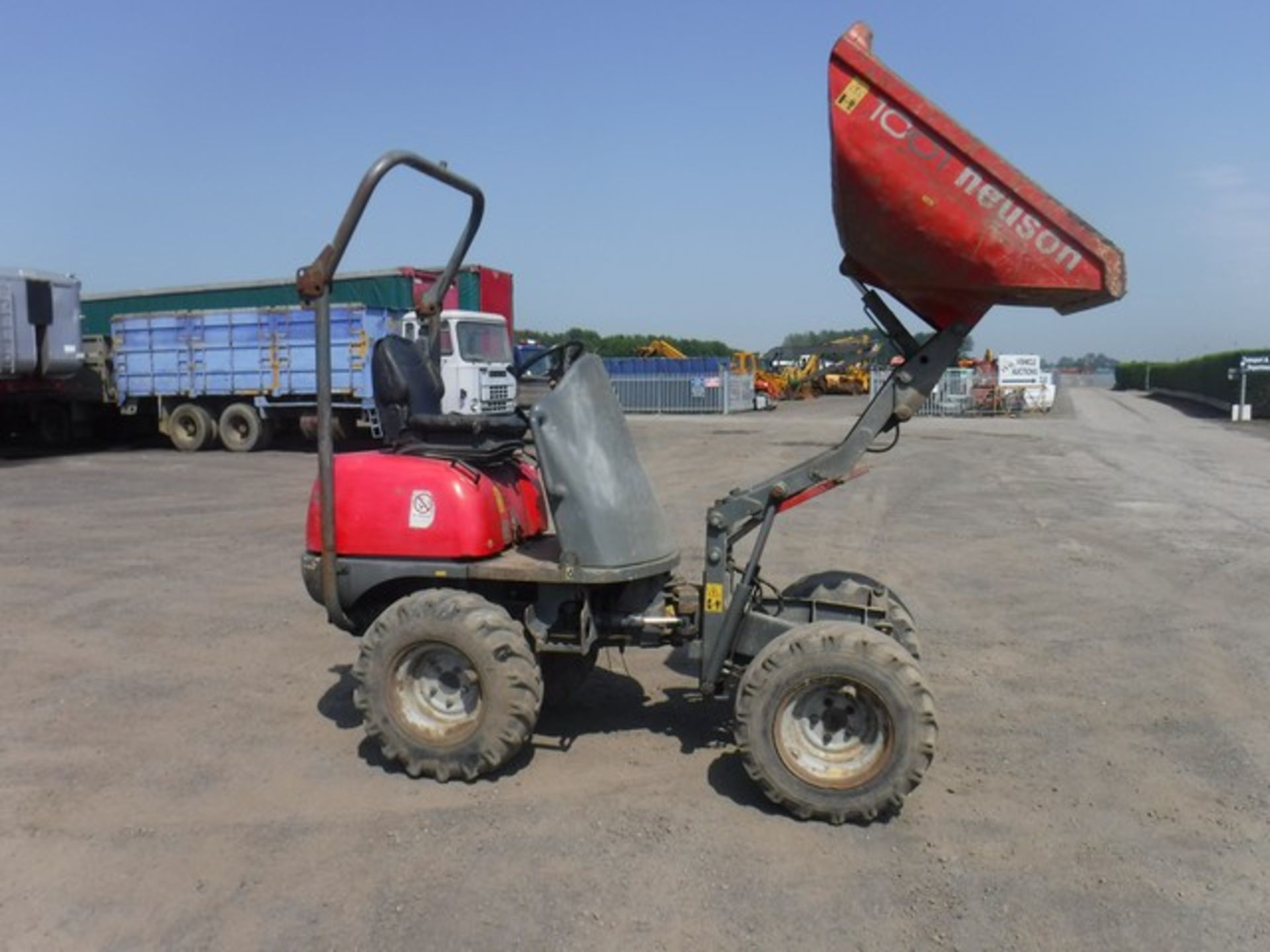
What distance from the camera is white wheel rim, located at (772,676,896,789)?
162 inches

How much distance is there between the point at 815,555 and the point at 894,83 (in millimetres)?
6388

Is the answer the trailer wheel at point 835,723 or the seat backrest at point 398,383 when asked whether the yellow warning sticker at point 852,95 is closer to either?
the trailer wheel at point 835,723

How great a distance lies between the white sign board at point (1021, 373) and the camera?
35.9 meters

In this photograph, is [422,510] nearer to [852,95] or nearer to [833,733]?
[833,733]

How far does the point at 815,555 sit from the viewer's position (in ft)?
32.6

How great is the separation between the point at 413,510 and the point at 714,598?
1386mm

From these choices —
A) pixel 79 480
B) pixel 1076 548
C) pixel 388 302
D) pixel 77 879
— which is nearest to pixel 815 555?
pixel 1076 548

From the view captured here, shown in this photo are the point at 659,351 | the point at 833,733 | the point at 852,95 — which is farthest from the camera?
the point at 659,351

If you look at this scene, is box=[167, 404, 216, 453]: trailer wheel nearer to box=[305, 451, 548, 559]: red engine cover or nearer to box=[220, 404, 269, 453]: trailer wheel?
box=[220, 404, 269, 453]: trailer wheel

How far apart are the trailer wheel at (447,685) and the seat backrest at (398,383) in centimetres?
93

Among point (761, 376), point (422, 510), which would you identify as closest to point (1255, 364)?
point (761, 376)

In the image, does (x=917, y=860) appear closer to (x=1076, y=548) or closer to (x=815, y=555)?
(x=815, y=555)

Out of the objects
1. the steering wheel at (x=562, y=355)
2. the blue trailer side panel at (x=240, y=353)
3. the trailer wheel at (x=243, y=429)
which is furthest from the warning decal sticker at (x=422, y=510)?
the trailer wheel at (x=243, y=429)

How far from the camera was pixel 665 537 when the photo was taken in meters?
4.83
